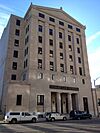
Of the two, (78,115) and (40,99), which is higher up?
(40,99)

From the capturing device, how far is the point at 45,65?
41.9 meters

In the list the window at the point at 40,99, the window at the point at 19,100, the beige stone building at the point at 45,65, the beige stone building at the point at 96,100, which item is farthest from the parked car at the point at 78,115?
the window at the point at 19,100

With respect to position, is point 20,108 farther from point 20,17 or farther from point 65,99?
point 20,17

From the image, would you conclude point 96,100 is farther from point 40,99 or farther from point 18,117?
point 18,117

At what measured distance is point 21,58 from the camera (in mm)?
45312

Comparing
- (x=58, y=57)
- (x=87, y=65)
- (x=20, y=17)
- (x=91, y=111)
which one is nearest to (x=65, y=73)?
(x=58, y=57)

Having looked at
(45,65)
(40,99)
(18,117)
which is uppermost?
(45,65)

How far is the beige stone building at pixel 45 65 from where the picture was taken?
37125 millimetres

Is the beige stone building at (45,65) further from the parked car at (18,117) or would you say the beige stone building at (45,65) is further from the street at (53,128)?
the street at (53,128)

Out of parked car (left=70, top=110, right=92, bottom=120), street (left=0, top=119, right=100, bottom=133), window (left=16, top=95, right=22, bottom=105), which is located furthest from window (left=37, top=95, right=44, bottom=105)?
street (left=0, top=119, right=100, bottom=133)

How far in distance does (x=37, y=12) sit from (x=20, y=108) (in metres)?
28.5

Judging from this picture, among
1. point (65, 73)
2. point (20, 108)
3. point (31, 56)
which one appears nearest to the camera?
point (20, 108)

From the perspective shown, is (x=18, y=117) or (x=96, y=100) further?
(x=96, y=100)

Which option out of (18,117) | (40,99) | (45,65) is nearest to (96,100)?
(40,99)
